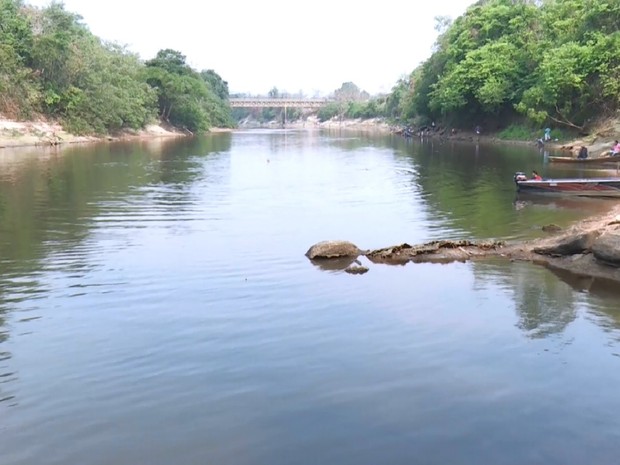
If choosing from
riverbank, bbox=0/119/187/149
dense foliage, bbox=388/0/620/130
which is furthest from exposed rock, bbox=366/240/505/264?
riverbank, bbox=0/119/187/149

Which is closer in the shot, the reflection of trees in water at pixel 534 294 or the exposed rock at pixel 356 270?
the reflection of trees in water at pixel 534 294

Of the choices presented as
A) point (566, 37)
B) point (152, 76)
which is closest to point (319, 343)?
point (566, 37)

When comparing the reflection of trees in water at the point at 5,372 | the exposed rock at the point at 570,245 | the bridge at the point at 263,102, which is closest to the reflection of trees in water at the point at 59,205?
the reflection of trees in water at the point at 5,372

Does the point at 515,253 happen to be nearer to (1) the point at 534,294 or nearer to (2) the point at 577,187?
(1) the point at 534,294

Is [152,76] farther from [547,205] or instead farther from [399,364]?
[399,364]

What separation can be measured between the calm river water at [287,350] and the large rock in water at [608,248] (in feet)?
2.46

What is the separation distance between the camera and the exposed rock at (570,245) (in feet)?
43.0

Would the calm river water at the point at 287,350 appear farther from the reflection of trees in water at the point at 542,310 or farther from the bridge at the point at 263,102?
the bridge at the point at 263,102

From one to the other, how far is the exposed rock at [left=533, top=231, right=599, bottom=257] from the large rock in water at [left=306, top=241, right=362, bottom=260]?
430cm

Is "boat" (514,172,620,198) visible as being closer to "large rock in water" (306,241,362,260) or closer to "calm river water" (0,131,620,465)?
"calm river water" (0,131,620,465)

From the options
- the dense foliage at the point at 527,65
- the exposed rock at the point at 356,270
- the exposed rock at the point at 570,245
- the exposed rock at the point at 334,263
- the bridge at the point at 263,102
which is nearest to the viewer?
the exposed rock at the point at 356,270

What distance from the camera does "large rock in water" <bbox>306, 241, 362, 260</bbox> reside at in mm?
13953

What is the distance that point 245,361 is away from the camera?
27.4 ft

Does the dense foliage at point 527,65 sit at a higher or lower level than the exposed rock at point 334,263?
higher
